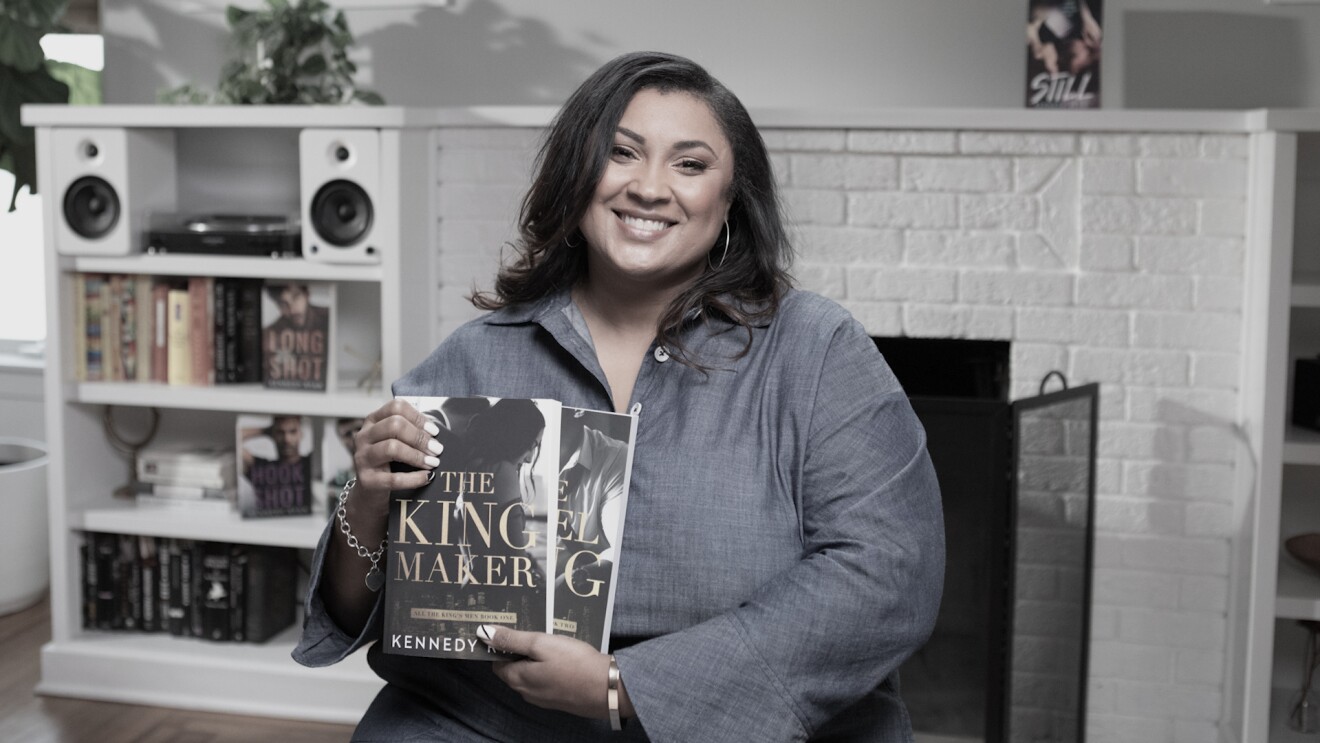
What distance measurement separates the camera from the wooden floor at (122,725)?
2865mm

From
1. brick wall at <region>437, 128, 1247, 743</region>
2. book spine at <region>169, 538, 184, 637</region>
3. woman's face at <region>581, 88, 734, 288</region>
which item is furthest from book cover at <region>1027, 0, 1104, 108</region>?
book spine at <region>169, 538, 184, 637</region>

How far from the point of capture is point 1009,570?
7.72 ft

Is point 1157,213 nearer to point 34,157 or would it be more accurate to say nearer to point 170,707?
point 170,707

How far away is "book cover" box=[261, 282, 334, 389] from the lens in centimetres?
302

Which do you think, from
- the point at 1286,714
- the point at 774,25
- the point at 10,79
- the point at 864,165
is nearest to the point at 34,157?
the point at 10,79

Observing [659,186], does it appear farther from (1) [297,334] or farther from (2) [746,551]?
(1) [297,334]

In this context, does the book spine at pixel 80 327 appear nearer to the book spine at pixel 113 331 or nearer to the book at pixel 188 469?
the book spine at pixel 113 331

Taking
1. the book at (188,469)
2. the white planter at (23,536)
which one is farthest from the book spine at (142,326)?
the white planter at (23,536)

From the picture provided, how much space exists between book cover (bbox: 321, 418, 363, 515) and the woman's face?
65.9 inches

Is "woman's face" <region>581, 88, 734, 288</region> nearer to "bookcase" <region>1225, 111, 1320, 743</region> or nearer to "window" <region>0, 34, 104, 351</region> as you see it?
"bookcase" <region>1225, 111, 1320, 743</region>

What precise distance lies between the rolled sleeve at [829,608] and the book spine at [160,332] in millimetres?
2145

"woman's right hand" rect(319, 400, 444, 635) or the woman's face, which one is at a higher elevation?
the woman's face

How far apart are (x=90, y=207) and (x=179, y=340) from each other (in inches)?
15.0

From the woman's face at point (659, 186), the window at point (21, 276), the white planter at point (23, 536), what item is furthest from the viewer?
the window at point (21, 276)
